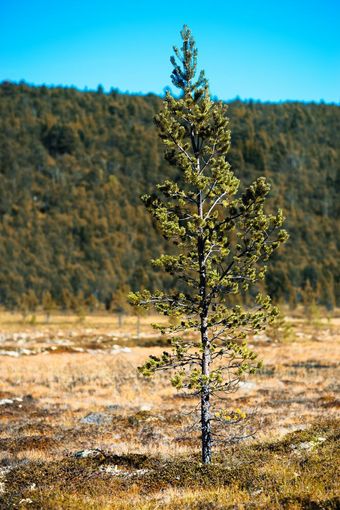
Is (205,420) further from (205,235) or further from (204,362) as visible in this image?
(205,235)

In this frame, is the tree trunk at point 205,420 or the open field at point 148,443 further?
the tree trunk at point 205,420

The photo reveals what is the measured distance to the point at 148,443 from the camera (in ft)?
58.5

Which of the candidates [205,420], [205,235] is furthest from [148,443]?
[205,235]

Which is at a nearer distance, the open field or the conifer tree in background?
→ the open field

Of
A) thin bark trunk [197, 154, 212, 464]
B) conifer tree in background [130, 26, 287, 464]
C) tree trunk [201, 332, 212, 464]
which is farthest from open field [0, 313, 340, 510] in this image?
conifer tree in background [130, 26, 287, 464]

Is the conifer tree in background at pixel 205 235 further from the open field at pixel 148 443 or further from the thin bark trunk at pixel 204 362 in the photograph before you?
the open field at pixel 148 443

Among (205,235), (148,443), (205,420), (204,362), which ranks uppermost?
(205,235)

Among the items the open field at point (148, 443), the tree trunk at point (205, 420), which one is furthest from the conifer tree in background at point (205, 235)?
the open field at point (148, 443)

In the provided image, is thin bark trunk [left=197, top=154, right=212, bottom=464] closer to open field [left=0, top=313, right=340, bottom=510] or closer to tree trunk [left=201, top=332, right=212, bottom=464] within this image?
tree trunk [left=201, top=332, right=212, bottom=464]

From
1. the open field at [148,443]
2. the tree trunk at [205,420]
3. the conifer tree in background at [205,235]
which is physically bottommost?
the open field at [148,443]

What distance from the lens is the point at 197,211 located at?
1459 cm

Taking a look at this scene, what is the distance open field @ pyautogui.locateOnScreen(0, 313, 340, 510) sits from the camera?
10.3m

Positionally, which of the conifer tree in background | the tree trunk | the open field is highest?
the conifer tree in background

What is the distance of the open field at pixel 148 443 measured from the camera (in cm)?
1034
